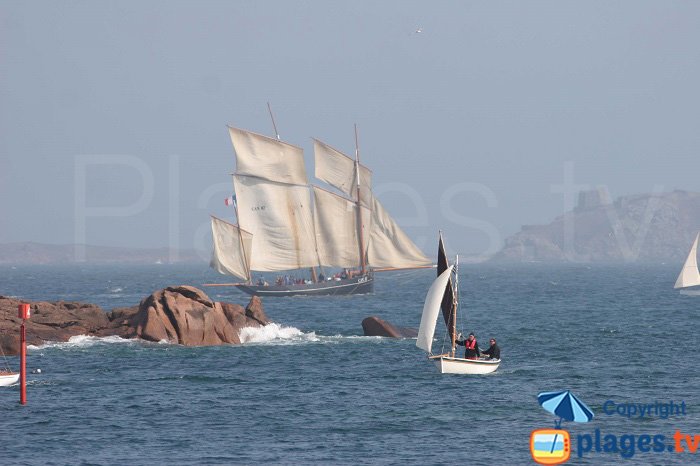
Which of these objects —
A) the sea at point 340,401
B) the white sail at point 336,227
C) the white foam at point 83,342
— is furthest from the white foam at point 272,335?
the white sail at point 336,227

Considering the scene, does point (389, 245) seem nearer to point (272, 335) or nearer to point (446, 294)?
point (272, 335)

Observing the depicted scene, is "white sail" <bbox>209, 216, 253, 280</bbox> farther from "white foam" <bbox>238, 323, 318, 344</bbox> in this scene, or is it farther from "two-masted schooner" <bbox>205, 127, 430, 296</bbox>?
"white foam" <bbox>238, 323, 318, 344</bbox>

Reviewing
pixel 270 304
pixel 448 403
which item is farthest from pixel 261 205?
pixel 448 403

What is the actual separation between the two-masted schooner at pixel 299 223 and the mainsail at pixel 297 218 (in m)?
0.12

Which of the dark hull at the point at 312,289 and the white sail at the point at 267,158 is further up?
the white sail at the point at 267,158

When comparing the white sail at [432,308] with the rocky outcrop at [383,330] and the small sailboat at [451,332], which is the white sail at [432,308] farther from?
the rocky outcrop at [383,330]

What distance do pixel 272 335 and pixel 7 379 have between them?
2419 cm

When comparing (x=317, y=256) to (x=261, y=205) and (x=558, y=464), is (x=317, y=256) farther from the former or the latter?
(x=558, y=464)

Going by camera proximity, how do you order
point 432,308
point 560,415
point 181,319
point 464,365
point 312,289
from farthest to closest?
point 312,289 → point 181,319 → point 432,308 → point 464,365 → point 560,415

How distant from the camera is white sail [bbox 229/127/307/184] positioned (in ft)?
409

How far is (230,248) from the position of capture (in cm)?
12375

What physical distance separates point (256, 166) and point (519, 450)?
92.8m

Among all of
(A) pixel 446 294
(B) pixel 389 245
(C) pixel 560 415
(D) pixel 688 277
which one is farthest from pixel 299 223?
(C) pixel 560 415

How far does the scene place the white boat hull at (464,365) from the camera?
51.1 meters
